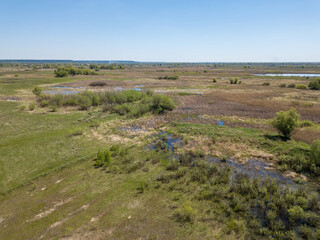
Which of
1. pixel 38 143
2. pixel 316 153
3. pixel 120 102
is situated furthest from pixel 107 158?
pixel 120 102

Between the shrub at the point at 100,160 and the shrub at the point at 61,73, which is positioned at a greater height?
the shrub at the point at 61,73

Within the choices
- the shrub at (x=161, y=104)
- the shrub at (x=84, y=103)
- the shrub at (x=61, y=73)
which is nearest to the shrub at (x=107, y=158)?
the shrub at (x=161, y=104)

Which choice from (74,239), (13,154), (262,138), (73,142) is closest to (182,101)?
(262,138)

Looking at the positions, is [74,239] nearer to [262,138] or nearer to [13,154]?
[13,154]

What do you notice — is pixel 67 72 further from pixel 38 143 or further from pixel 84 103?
pixel 38 143

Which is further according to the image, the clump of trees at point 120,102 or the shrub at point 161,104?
the shrub at point 161,104

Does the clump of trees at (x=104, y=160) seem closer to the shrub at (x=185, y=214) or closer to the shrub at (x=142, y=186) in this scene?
the shrub at (x=142, y=186)

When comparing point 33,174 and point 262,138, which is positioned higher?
point 262,138

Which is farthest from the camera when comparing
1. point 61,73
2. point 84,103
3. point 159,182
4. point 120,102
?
point 61,73
